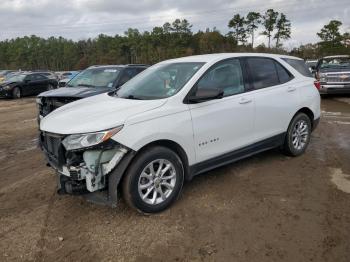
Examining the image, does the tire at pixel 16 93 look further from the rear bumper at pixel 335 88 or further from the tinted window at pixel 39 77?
the rear bumper at pixel 335 88

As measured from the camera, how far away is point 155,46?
254 feet

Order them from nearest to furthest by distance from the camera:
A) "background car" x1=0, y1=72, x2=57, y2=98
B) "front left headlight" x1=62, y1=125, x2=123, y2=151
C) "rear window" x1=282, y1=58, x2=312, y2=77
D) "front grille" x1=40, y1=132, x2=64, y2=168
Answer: "front left headlight" x1=62, y1=125, x2=123, y2=151 < "front grille" x1=40, y1=132, x2=64, y2=168 < "rear window" x1=282, y1=58, x2=312, y2=77 < "background car" x1=0, y1=72, x2=57, y2=98

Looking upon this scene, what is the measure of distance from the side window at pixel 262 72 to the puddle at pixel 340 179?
5.20 feet

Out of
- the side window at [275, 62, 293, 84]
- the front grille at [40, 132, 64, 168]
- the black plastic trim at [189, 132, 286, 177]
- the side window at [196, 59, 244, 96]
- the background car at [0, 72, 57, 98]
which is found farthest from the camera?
the background car at [0, 72, 57, 98]

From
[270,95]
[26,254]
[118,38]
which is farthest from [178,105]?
[118,38]

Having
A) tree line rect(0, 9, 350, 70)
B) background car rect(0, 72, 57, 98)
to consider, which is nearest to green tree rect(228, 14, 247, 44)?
tree line rect(0, 9, 350, 70)

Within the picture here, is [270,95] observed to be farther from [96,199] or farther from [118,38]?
[118,38]

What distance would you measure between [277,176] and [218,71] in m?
1.76

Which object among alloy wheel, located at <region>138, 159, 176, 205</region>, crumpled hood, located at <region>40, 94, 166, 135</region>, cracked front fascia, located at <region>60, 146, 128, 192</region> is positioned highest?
crumpled hood, located at <region>40, 94, 166, 135</region>

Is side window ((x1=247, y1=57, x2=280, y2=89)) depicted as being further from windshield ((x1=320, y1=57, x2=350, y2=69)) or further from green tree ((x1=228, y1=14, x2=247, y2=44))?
green tree ((x1=228, y1=14, x2=247, y2=44))

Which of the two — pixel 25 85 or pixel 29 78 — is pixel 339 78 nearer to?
pixel 25 85

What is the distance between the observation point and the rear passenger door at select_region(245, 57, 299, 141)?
546cm

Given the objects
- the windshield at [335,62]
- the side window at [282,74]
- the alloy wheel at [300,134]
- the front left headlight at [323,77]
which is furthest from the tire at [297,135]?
the windshield at [335,62]

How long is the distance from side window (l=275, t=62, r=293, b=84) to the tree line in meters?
38.3
